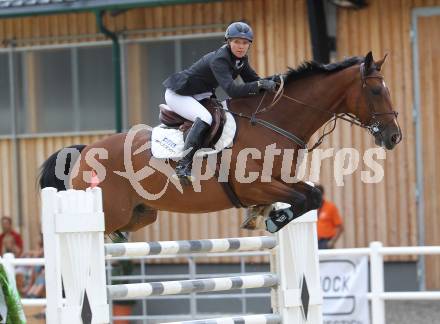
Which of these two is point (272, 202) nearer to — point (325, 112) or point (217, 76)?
point (325, 112)

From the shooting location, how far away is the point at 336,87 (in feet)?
28.7

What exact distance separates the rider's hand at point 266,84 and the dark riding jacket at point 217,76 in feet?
0.13

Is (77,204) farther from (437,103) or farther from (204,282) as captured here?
(437,103)

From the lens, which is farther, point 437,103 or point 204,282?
point 437,103

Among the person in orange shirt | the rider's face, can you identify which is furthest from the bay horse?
the person in orange shirt

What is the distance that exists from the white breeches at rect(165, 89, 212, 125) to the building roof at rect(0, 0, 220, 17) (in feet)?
17.1

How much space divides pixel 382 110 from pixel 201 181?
1514mm

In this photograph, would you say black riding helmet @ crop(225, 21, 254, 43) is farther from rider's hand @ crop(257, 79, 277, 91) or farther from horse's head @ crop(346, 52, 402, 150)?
horse's head @ crop(346, 52, 402, 150)

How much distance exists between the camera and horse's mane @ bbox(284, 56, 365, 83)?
348 inches

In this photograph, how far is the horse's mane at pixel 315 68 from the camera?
883cm

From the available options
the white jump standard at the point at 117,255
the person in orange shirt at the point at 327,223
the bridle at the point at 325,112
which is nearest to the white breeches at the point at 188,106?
the bridle at the point at 325,112

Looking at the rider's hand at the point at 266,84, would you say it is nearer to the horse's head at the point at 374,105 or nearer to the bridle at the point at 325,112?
the bridle at the point at 325,112

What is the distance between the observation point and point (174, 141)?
29.1ft

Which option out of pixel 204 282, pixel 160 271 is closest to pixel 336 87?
pixel 204 282
